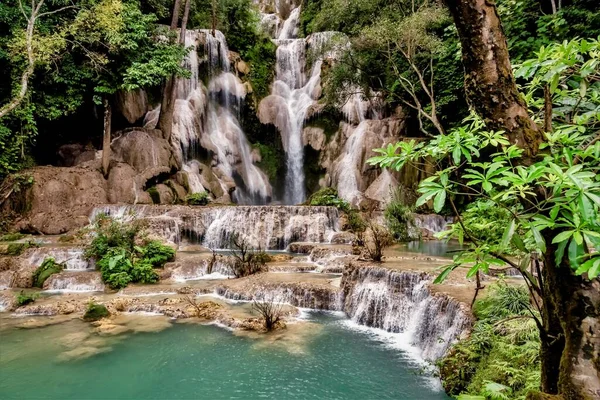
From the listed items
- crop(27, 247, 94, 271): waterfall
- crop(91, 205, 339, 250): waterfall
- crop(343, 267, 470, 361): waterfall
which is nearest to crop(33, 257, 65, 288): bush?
crop(27, 247, 94, 271): waterfall

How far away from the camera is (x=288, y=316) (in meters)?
7.99

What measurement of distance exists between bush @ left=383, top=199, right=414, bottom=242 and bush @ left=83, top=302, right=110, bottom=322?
30.3ft

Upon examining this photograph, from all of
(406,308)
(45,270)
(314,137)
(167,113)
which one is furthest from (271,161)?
(406,308)

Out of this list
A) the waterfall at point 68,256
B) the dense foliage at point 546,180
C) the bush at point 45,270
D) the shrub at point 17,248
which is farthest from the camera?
the shrub at point 17,248

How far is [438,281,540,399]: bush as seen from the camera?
3.89 meters

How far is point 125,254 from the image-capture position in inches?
421

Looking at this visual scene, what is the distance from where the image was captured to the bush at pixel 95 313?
7.75 m

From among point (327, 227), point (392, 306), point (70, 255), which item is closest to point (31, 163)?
point (70, 255)

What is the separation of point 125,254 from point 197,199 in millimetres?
6710

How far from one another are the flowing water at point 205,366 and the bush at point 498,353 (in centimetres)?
47

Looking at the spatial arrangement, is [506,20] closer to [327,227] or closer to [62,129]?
[327,227]

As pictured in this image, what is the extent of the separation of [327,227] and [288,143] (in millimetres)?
9796

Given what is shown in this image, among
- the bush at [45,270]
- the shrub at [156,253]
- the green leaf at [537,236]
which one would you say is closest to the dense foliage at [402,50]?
the shrub at [156,253]

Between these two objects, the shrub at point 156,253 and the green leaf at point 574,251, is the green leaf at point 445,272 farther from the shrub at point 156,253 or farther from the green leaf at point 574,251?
the shrub at point 156,253
